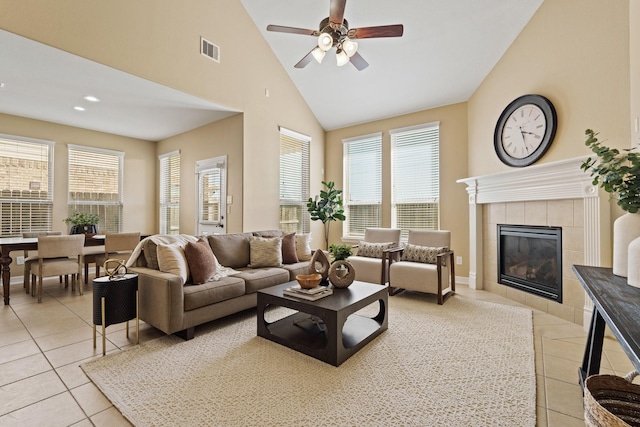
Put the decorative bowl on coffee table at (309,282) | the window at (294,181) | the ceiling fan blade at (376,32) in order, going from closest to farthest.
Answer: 1. the decorative bowl on coffee table at (309,282)
2. the ceiling fan blade at (376,32)
3. the window at (294,181)

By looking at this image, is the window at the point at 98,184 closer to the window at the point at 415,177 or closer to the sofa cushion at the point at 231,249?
the sofa cushion at the point at 231,249

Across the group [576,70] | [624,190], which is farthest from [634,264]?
[576,70]

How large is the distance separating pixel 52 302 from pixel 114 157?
11.5 ft

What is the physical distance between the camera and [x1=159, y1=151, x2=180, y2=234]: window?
6191mm

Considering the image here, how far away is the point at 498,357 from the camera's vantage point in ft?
7.74

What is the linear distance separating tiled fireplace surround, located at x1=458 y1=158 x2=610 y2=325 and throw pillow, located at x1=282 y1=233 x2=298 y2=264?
279cm

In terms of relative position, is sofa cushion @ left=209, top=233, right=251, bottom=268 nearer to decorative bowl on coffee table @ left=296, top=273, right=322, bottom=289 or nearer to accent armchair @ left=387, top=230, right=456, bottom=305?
decorative bowl on coffee table @ left=296, top=273, right=322, bottom=289

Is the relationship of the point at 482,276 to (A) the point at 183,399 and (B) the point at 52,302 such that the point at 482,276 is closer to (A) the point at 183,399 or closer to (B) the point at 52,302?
(A) the point at 183,399

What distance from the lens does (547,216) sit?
11.4ft

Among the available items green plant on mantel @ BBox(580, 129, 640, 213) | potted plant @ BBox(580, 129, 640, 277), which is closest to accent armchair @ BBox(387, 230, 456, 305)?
potted plant @ BBox(580, 129, 640, 277)

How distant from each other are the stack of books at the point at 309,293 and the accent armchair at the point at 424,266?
169 cm

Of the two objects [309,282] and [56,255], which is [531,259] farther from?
[56,255]

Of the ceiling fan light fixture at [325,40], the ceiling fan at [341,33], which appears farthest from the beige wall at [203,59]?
the ceiling fan light fixture at [325,40]

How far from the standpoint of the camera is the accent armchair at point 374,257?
167 inches
